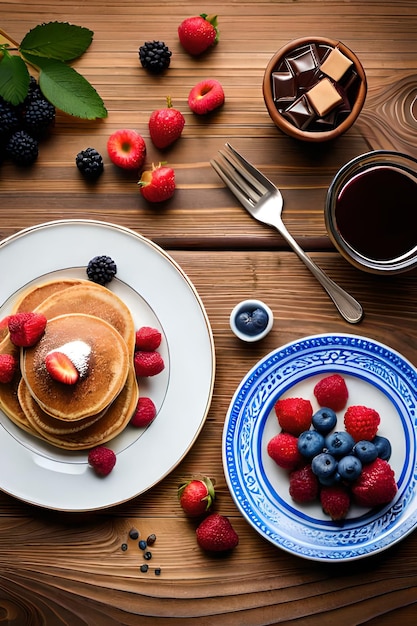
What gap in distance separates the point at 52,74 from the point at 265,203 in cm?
66

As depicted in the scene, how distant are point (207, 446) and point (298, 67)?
1008mm

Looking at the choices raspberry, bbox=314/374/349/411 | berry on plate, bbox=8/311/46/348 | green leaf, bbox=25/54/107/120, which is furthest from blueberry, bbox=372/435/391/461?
green leaf, bbox=25/54/107/120

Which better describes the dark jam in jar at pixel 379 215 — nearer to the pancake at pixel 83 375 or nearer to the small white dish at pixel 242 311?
the small white dish at pixel 242 311

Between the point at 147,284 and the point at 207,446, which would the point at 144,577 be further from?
the point at 147,284

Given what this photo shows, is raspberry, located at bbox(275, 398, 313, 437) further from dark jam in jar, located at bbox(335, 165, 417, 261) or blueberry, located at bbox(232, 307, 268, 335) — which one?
dark jam in jar, located at bbox(335, 165, 417, 261)

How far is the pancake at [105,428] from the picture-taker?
5.62 feet

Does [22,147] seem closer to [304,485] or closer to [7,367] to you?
[7,367]

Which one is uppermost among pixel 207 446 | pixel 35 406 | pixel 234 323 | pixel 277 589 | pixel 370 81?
pixel 370 81

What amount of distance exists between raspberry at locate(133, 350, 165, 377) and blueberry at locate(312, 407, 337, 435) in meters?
0.41

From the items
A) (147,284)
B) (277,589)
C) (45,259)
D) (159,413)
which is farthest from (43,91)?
(277,589)

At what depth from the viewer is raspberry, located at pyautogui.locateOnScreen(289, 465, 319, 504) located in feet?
5.56

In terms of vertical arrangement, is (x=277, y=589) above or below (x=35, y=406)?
below

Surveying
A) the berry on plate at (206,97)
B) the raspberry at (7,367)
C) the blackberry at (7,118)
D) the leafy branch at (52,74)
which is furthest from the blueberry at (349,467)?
the blackberry at (7,118)

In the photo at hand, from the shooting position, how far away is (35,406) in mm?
1707
